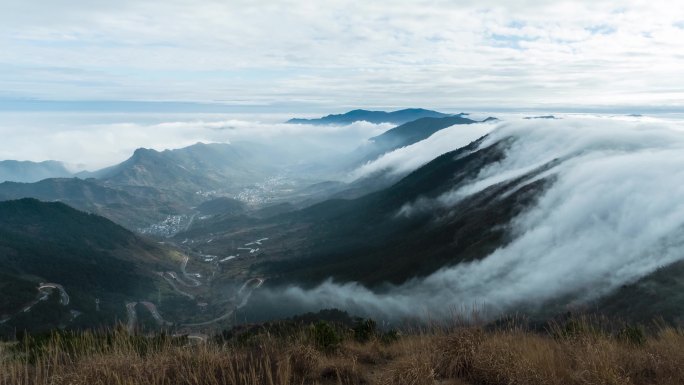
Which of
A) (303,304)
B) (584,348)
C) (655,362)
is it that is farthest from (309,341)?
(303,304)

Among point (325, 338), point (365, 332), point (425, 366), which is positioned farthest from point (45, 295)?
point (425, 366)

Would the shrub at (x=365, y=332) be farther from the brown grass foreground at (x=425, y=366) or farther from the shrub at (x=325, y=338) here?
the brown grass foreground at (x=425, y=366)

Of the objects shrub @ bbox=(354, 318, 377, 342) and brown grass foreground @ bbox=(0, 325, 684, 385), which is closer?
Result: brown grass foreground @ bbox=(0, 325, 684, 385)

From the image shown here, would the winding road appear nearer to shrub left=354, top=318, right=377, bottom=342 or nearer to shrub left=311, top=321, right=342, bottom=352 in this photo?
shrub left=354, top=318, right=377, bottom=342

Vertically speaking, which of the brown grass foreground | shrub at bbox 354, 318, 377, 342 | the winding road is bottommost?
the winding road

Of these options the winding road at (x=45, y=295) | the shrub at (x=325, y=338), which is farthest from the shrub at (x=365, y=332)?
the winding road at (x=45, y=295)

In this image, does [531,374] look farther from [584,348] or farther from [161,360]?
[161,360]

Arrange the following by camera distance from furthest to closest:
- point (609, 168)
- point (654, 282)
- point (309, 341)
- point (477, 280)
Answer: point (609, 168) → point (477, 280) → point (654, 282) → point (309, 341)

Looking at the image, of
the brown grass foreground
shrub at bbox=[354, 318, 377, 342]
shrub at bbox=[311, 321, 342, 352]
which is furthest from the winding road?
the brown grass foreground

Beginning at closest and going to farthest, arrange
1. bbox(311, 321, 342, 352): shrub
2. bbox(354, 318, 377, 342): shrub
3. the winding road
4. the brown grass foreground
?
the brown grass foreground < bbox(311, 321, 342, 352): shrub < bbox(354, 318, 377, 342): shrub < the winding road

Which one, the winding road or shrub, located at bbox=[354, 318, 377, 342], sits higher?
shrub, located at bbox=[354, 318, 377, 342]

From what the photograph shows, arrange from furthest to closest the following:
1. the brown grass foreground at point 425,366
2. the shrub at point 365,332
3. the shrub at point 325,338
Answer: the shrub at point 365,332 < the shrub at point 325,338 < the brown grass foreground at point 425,366
